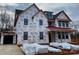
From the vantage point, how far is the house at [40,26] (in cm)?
286

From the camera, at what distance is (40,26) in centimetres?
293

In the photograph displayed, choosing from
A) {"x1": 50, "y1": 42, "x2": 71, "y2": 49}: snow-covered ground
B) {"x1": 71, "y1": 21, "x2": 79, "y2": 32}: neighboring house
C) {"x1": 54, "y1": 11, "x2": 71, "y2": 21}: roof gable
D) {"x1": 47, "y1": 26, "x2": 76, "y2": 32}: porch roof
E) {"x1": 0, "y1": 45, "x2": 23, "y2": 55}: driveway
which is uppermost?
{"x1": 54, "y1": 11, "x2": 71, "y2": 21}: roof gable

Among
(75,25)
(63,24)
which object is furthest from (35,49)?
(75,25)

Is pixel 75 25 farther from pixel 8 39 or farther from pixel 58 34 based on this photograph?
pixel 8 39

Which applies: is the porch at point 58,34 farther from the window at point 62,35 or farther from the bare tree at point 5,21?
the bare tree at point 5,21

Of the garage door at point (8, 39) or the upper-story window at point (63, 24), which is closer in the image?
the garage door at point (8, 39)

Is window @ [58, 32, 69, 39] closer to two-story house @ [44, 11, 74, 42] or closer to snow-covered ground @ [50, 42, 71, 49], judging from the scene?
two-story house @ [44, 11, 74, 42]

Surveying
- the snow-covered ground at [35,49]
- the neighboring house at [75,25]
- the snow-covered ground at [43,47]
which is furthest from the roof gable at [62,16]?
the snow-covered ground at [35,49]

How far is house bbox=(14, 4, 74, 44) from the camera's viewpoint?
2.86m

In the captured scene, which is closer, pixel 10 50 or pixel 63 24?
pixel 10 50

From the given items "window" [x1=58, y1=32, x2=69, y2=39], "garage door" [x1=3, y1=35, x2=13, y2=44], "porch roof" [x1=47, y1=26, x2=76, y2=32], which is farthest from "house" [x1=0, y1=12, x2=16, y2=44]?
"window" [x1=58, y1=32, x2=69, y2=39]

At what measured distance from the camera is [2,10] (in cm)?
284

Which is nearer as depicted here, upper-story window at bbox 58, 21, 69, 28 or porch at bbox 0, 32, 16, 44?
porch at bbox 0, 32, 16, 44
